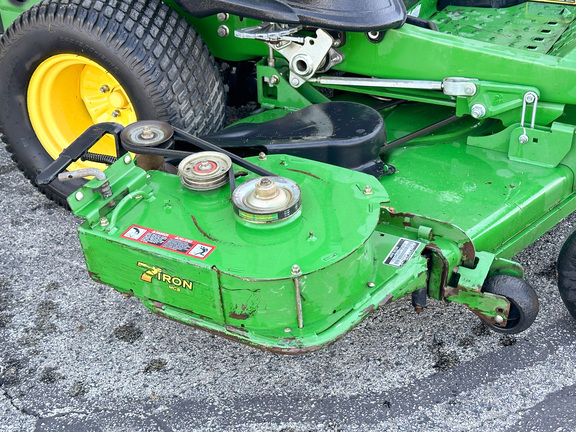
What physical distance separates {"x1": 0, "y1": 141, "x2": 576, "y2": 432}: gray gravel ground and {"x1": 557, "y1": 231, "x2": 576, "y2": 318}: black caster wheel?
0.17m

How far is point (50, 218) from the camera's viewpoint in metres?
3.26

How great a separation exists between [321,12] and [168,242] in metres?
1.09

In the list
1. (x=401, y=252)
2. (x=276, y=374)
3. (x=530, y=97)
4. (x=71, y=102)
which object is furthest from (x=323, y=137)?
(x=71, y=102)

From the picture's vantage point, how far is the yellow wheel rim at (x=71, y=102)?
9.77ft

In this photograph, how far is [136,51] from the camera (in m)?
2.68

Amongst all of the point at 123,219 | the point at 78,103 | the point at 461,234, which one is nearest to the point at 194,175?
the point at 123,219

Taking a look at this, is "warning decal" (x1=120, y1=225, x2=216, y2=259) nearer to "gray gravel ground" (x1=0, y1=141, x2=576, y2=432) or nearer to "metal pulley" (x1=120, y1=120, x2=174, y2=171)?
"metal pulley" (x1=120, y1=120, x2=174, y2=171)

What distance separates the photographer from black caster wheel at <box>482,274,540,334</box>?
7.25ft

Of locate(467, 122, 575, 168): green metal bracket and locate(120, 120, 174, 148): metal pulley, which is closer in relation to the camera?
locate(120, 120, 174, 148): metal pulley

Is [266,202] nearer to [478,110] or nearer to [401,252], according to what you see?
[401,252]

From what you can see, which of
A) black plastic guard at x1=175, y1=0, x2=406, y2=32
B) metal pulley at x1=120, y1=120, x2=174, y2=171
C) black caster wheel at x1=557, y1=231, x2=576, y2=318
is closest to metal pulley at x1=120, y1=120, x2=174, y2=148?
metal pulley at x1=120, y1=120, x2=174, y2=171

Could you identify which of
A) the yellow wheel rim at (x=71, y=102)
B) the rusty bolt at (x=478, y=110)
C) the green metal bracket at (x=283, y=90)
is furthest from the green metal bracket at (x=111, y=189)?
the rusty bolt at (x=478, y=110)

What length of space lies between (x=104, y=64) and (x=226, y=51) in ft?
1.76

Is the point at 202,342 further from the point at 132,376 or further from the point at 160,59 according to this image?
the point at 160,59
